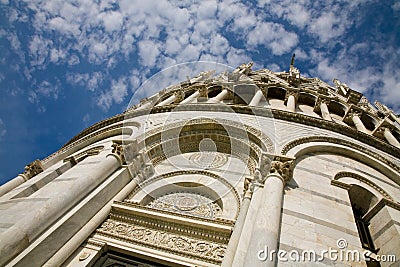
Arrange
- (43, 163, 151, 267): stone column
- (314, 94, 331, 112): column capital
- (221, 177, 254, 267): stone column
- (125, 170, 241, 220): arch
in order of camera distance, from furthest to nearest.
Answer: (314, 94, 331, 112): column capital
(125, 170, 241, 220): arch
(43, 163, 151, 267): stone column
(221, 177, 254, 267): stone column

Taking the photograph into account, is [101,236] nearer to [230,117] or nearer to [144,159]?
[144,159]

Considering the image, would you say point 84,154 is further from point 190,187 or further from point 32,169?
point 190,187

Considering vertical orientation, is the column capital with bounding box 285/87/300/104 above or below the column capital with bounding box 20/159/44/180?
above

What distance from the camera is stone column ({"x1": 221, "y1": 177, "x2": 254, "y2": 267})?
4875 millimetres

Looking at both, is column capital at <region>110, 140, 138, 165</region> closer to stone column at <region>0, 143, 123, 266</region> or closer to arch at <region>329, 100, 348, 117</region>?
stone column at <region>0, 143, 123, 266</region>

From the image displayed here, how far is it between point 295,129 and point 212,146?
300 cm

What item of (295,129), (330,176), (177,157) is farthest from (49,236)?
(295,129)

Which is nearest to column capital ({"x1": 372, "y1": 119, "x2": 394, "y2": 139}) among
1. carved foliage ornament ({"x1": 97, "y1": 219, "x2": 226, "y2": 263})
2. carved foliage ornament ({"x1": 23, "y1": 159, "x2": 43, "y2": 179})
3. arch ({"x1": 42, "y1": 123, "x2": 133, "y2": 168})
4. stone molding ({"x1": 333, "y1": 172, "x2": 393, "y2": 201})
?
stone molding ({"x1": 333, "y1": 172, "x2": 393, "y2": 201})

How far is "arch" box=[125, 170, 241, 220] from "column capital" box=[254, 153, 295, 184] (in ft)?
4.25

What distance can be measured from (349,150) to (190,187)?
17.1 feet

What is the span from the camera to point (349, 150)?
8797 millimetres

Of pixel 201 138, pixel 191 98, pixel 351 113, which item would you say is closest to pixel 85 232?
pixel 201 138

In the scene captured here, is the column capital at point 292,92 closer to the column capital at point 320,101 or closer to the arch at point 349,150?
the column capital at point 320,101

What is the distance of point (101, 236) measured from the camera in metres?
6.72
